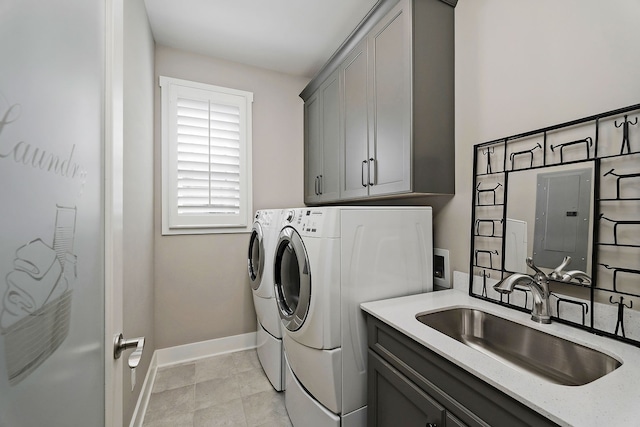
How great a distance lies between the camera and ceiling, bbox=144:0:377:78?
6.29ft

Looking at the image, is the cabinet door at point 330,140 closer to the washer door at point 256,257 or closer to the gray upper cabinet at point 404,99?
the gray upper cabinet at point 404,99

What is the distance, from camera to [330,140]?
2330mm

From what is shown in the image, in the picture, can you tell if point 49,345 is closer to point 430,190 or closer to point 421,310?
point 421,310

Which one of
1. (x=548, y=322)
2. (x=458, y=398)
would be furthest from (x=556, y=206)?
(x=458, y=398)

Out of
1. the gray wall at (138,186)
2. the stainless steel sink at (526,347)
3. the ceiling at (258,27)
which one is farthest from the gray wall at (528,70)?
the gray wall at (138,186)

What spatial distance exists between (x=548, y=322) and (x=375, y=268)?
2.40ft

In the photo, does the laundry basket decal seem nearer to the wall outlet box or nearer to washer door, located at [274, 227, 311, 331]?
washer door, located at [274, 227, 311, 331]

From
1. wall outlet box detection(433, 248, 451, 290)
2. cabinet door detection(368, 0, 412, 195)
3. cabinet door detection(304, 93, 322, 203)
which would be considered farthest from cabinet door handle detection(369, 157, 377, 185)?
cabinet door detection(304, 93, 322, 203)

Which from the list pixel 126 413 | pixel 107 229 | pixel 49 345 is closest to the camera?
pixel 49 345

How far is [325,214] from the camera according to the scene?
1331mm

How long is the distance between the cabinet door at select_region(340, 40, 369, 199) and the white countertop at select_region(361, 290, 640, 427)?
40.8 inches

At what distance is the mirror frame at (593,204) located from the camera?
3.16ft

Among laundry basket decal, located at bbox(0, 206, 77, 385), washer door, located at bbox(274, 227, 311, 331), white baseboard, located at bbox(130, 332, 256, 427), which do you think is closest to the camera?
laundry basket decal, located at bbox(0, 206, 77, 385)

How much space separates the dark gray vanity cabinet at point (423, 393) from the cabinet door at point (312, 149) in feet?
5.18
